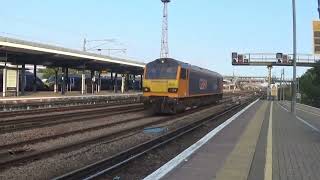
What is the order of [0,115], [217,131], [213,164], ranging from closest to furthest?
1. [213,164]
2. [217,131]
3. [0,115]

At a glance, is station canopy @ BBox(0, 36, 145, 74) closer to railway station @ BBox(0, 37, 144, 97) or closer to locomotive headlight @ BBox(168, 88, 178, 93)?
railway station @ BBox(0, 37, 144, 97)

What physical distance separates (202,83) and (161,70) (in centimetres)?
863

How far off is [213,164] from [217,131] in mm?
8756

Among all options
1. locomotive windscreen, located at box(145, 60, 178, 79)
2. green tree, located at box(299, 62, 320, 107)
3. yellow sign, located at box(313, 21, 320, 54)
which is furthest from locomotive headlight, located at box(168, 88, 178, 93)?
green tree, located at box(299, 62, 320, 107)

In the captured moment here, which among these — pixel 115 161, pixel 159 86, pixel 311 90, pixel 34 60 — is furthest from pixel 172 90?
pixel 311 90

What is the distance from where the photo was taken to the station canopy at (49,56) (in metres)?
46.7

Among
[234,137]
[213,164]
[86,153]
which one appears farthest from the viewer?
[234,137]

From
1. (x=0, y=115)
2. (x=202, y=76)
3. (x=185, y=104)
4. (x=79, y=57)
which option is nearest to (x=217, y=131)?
(x=0, y=115)

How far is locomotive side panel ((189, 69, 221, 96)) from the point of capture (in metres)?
35.8

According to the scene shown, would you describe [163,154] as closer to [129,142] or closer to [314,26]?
[129,142]

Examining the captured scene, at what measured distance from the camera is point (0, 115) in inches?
1046

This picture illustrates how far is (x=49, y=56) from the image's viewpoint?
5469 cm

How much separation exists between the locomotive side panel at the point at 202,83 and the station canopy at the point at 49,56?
1619 centimetres

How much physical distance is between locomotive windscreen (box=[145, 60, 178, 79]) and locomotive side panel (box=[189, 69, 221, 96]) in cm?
287
